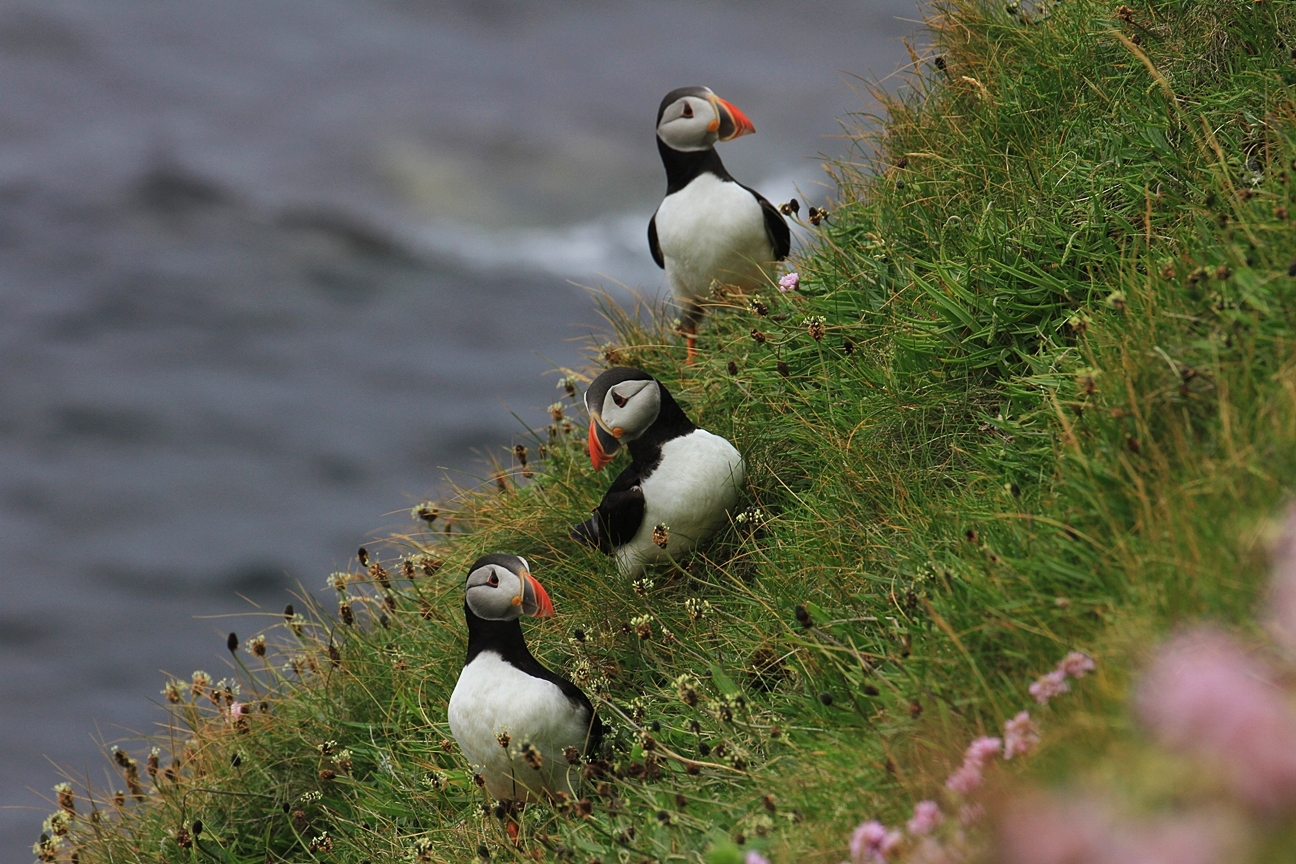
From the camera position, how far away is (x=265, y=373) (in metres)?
15.7

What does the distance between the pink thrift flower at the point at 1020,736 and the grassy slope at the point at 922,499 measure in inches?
1.4

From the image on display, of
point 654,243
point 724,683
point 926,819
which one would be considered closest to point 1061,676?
point 926,819

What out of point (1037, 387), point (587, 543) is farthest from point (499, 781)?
point (1037, 387)

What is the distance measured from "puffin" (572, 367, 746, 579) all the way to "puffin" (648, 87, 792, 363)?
41.0 inches

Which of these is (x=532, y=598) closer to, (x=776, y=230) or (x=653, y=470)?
(x=653, y=470)

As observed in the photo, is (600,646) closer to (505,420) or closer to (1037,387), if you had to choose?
(1037,387)

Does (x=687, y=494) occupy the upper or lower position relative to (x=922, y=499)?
upper

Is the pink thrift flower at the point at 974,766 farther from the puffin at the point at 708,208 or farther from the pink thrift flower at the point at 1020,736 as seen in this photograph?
the puffin at the point at 708,208

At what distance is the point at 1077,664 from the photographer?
243cm

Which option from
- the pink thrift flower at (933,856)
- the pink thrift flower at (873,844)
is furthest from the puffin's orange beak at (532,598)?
the pink thrift flower at (933,856)

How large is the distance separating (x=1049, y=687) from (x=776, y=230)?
10.4 ft

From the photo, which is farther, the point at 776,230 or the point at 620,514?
the point at 776,230

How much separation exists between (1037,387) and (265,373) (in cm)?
1323

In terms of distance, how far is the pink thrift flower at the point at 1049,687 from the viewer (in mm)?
2430
